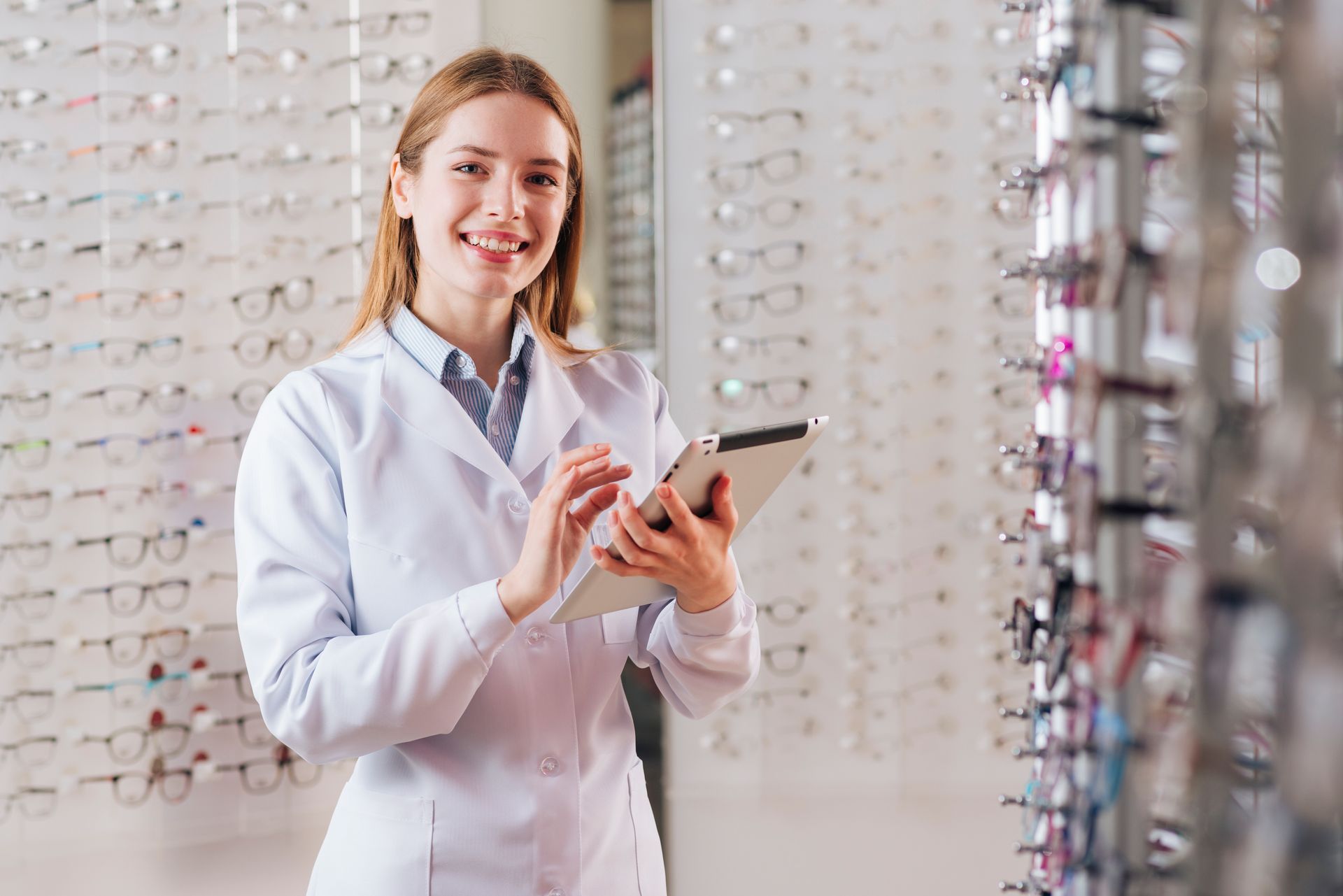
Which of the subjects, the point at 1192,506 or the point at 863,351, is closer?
the point at 1192,506

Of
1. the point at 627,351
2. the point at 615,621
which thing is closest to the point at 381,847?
the point at 615,621

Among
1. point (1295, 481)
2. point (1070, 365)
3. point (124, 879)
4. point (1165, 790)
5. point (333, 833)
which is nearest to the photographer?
point (1295, 481)

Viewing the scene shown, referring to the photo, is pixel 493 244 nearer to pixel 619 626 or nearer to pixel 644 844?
pixel 619 626

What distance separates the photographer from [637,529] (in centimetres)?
111

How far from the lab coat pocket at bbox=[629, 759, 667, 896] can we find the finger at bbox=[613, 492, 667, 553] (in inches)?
15.1

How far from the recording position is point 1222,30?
1.67 feet

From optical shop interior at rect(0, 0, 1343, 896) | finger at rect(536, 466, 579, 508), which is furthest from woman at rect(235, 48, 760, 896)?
optical shop interior at rect(0, 0, 1343, 896)

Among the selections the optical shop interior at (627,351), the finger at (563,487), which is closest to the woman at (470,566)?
the finger at (563,487)

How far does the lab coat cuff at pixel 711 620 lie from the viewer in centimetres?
129

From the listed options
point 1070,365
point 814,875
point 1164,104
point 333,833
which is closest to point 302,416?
point 333,833

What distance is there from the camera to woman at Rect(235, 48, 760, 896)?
45.9 inches

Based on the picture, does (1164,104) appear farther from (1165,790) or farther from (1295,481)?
(1165,790)

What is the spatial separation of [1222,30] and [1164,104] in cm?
17

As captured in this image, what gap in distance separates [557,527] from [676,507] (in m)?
0.12
